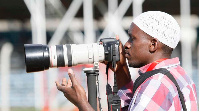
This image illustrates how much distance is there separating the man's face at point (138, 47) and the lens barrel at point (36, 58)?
13.8 inches

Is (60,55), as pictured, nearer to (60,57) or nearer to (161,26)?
(60,57)

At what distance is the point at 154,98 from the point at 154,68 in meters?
0.17

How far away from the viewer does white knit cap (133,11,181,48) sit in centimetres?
192

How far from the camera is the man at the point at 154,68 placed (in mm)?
1806

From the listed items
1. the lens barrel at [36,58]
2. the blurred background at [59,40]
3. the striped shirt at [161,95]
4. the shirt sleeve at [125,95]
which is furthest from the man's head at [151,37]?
the blurred background at [59,40]

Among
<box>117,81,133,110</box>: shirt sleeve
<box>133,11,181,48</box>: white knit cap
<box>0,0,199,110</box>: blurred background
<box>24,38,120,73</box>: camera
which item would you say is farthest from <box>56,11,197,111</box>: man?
<box>0,0,199,110</box>: blurred background

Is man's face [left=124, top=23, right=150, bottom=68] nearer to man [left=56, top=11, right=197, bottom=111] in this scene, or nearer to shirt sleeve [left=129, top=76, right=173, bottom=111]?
man [left=56, top=11, right=197, bottom=111]

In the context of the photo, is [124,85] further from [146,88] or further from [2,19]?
[2,19]

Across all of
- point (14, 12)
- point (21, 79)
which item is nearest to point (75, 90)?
point (21, 79)

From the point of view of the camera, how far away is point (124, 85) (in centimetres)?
228

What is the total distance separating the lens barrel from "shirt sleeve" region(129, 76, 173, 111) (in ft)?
1.56

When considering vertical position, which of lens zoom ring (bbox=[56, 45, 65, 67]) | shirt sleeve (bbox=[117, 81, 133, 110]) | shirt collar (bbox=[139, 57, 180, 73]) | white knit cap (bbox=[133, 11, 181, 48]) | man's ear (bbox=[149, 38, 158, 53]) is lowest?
shirt sleeve (bbox=[117, 81, 133, 110])

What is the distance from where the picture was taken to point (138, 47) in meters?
1.98

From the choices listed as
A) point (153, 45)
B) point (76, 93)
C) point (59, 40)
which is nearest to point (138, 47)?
point (153, 45)
